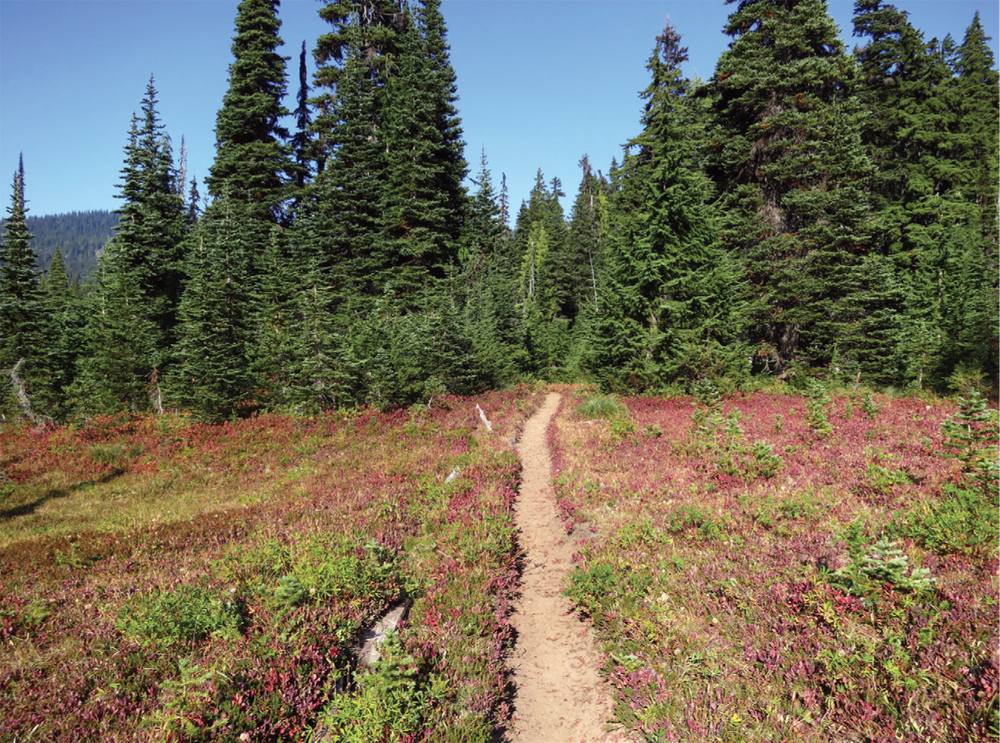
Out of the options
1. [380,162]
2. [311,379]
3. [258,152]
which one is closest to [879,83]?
[380,162]

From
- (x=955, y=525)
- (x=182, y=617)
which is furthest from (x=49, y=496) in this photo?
(x=955, y=525)

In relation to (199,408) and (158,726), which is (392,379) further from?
(158,726)

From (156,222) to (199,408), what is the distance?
16.0m

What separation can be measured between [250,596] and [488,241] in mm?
34973

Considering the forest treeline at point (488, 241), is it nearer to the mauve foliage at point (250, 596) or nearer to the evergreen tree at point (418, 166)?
the evergreen tree at point (418, 166)

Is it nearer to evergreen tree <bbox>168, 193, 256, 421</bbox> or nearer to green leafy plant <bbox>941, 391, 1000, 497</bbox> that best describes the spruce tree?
evergreen tree <bbox>168, 193, 256, 421</bbox>

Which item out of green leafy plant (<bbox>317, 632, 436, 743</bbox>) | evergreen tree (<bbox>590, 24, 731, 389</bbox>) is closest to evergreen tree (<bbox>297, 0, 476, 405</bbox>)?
evergreen tree (<bbox>590, 24, 731, 389</bbox>)

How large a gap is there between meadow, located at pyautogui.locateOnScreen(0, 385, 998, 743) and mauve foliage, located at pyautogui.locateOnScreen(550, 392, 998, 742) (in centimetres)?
3

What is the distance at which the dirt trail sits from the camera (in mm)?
→ 5094

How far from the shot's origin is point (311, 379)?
21828mm

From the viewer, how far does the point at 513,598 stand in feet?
25.3

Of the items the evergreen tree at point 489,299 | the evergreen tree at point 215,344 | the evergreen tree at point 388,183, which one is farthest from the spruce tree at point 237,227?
the evergreen tree at point 489,299

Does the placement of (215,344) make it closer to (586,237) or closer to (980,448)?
(980,448)

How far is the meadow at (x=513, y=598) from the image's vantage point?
3979mm
